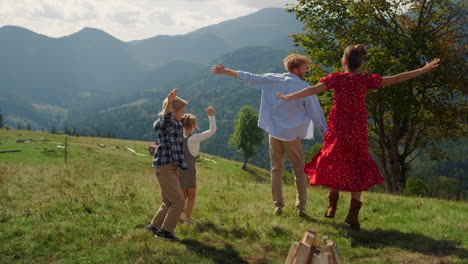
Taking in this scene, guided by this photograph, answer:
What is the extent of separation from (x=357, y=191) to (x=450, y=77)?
51.1 ft

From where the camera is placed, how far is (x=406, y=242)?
562 cm

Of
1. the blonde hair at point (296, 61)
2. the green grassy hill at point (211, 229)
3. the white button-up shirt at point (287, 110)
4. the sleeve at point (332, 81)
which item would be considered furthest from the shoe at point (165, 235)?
the blonde hair at point (296, 61)

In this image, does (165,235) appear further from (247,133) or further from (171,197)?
(247,133)

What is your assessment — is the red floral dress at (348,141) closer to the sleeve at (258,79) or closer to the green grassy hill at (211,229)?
the green grassy hill at (211,229)

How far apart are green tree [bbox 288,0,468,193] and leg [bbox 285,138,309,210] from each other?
11.5 meters

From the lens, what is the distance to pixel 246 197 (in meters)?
9.42

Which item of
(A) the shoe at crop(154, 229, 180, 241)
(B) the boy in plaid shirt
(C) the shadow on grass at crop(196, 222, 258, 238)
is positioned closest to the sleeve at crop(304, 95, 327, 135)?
(C) the shadow on grass at crop(196, 222, 258, 238)

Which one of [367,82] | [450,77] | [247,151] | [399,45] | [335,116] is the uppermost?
[399,45]

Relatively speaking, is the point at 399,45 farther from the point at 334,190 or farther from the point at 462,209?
the point at 334,190

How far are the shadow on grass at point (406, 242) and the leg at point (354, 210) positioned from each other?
0.37 feet

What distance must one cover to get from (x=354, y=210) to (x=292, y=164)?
1.56 m

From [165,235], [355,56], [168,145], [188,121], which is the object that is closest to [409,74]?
[355,56]

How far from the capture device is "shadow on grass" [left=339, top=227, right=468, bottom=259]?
204 inches

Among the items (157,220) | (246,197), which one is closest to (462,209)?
(246,197)
